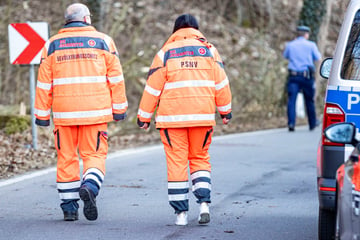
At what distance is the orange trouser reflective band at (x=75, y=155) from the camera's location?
820cm

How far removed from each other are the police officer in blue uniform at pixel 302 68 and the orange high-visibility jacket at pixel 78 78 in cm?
956

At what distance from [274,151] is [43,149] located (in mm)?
3430

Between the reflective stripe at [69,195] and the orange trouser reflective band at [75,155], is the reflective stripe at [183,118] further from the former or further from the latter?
the reflective stripe at [69,195]

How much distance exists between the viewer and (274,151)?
14094mm

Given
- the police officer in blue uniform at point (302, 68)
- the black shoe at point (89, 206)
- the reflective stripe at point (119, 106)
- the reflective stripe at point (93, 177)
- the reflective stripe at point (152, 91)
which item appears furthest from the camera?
the police officer in blue uniform at point (302, 68)

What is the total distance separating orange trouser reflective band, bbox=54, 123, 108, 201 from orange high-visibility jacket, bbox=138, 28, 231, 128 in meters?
0.55

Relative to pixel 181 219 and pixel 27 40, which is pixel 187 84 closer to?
pixel 181 219

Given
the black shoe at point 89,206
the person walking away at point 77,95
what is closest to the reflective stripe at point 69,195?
the person walking away at point 77,95

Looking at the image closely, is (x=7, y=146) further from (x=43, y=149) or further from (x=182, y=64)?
(x=182, y=64)

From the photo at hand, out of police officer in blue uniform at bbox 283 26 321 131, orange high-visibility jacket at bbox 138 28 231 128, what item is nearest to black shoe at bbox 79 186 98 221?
orange high-visibility jacket at bbox 138 28 231 128

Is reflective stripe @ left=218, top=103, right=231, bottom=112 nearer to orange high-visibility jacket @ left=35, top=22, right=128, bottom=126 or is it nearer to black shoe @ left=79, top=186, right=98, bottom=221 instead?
orange high-visibility jacket @ left=35, top=22, right=128, bottom=126

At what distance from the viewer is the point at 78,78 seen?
8180mm

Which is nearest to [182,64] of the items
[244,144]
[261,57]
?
[244,144]

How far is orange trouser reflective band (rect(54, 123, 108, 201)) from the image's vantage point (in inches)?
323
